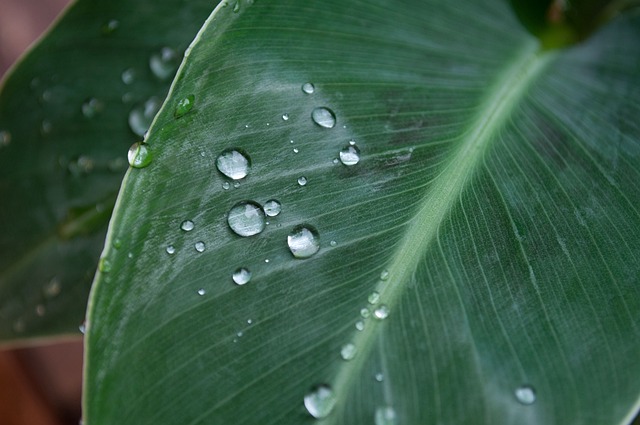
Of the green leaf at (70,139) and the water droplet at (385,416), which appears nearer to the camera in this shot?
the water droplet at (385,416)

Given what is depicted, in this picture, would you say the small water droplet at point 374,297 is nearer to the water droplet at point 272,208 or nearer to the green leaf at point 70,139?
the water droplet at point 272,208

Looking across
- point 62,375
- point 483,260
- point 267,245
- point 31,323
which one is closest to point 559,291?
point 483,260

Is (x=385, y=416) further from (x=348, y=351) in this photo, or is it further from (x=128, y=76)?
(x=128, y=76)

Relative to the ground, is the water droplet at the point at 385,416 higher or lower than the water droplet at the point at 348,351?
lower

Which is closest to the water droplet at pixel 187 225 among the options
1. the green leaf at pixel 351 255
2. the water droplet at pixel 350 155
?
the green leaf at pixel 351 255

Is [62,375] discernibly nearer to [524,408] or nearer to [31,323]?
[31,323]

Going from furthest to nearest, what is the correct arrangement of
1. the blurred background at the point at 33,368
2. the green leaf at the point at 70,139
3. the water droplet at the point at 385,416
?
1. the blurred background at the point at 33,368
2. the green leaf at the point at 70,139
3. the water droplet at the point at 385,416

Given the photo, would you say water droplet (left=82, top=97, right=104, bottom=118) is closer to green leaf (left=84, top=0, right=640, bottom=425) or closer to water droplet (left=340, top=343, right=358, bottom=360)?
green leaf (left=84, top=0, right=640, bottom=425)
